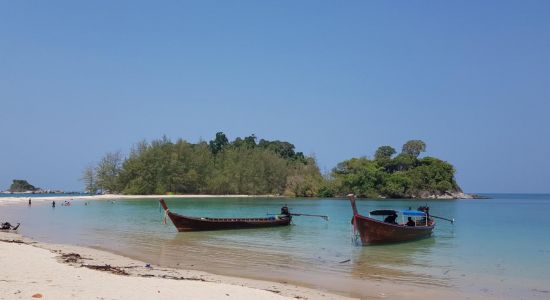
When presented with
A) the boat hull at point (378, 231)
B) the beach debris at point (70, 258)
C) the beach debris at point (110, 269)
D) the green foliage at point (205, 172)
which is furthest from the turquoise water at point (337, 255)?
the green foliage at point (205, 172)

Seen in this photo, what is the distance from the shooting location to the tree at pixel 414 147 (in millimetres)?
94750

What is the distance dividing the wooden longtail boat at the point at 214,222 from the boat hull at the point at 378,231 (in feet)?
28.1

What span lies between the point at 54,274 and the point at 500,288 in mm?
10281

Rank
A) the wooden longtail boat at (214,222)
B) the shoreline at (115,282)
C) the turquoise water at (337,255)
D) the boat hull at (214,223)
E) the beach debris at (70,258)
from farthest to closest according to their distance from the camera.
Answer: the boat hull at (214,223) → the wooden longtail boat at (214,222) → the beach debris at (70,258) → the turquoise water at (337,255) → the shoreline at (115,282)

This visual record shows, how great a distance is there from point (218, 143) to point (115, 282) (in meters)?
95.7

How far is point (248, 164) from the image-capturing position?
87.5 m

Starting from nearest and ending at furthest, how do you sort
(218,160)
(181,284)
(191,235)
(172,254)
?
(181,284) → (172,254) → (191,235) → (218,160)

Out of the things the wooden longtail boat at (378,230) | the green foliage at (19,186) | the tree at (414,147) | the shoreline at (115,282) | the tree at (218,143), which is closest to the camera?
the shoreline at (115,282)

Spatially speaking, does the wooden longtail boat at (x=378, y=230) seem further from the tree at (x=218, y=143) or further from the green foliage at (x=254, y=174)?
the tree at (x=218, y=143)

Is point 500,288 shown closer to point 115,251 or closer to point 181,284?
point 181,284

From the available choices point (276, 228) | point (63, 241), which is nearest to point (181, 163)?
point (276, 228)

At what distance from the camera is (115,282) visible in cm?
879

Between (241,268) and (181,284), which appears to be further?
(241,268)

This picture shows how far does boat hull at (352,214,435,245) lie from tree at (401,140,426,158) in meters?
77.2
